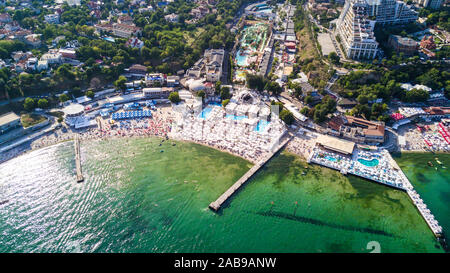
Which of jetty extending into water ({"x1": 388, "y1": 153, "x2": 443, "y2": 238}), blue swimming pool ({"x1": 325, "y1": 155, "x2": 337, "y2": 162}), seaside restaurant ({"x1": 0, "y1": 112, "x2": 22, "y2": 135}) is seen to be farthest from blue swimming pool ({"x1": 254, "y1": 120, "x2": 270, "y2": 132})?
seaside restaurant ({"x1": 0, "y1": 112, "x2": 22, "y2": 135})

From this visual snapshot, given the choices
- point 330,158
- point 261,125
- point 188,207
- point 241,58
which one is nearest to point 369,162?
point 330,158

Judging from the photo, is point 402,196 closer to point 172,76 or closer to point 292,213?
point 292,213

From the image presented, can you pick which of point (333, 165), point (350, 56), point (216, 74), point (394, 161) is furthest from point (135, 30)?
point (394, 161)

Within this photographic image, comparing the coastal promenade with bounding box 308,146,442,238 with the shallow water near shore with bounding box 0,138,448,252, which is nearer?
the shallow water near shore with bounding box 0,138,448,252

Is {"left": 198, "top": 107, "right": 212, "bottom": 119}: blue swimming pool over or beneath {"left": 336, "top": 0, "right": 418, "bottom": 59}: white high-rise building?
beneath

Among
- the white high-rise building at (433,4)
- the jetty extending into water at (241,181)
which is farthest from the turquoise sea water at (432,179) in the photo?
the white high-rise building at (433,4)

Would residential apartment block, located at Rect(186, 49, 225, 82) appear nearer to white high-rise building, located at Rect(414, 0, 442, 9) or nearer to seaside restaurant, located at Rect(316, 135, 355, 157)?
seaside restaurant, located at Rect(316, 135, 355, 157)
